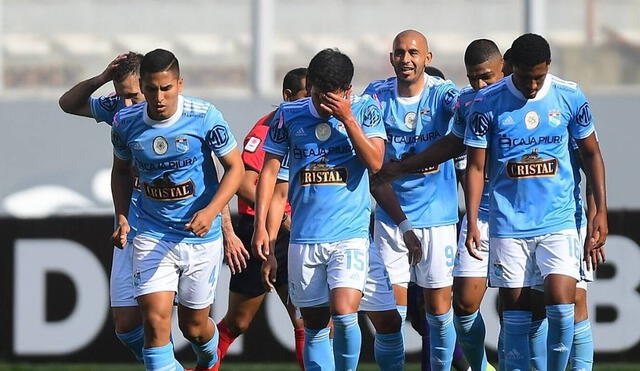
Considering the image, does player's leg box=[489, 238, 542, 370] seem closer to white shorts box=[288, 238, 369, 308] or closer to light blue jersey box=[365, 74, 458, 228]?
white shorts box=[288, 238, 369, 308]

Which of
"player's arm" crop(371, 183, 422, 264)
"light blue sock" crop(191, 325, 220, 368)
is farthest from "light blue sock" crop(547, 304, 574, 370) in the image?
"light blue sock" crop(191, 325, 220, 368)

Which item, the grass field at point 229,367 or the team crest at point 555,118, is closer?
the team crest at point 555,118

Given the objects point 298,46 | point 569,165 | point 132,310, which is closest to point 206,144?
point 132,310

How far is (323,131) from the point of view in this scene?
26.5ft

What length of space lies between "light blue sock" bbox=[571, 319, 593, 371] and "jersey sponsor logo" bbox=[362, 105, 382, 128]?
5.57 ft

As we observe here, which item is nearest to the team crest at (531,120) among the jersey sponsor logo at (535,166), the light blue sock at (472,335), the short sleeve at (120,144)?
the jersey sponsor logo at (535,166)

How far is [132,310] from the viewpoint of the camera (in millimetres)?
8828

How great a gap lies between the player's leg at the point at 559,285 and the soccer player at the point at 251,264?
2336mm

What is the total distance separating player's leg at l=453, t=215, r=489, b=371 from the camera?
359 inches

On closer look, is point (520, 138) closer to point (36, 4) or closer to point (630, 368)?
point (630, 368)

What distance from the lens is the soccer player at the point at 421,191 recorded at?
891 centimetres

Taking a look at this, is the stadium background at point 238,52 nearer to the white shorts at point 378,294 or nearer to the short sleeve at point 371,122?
the white shorts at point 378,294

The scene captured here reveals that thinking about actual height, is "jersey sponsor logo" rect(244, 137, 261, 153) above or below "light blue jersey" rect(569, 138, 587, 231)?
above

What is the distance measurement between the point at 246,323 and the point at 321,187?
234cm
